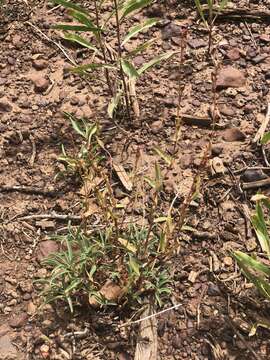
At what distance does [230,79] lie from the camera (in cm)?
274

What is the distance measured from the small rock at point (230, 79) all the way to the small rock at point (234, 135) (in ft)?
0.92

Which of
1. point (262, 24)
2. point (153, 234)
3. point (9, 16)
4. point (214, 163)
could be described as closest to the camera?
point (153, 234)

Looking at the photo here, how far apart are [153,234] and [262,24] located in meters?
1.43

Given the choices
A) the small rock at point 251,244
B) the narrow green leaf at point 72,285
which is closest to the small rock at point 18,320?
the narrow green leaf at point 72,285

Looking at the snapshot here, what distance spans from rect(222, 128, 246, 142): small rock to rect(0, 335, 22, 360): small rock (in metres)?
1.34

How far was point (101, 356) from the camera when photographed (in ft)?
6.75

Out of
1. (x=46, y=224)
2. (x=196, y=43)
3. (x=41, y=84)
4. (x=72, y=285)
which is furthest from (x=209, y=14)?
(x=72, y=285)

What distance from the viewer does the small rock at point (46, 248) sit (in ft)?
7.54

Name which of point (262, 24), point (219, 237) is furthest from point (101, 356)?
point (262, 24)

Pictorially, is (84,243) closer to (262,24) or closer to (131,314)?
(131,314)

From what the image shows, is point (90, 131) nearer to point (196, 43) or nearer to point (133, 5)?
point (133, 5)

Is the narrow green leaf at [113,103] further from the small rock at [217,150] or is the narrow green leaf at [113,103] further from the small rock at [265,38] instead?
the small rock at [265,38]

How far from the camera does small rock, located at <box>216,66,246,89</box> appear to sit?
2730 millimetres

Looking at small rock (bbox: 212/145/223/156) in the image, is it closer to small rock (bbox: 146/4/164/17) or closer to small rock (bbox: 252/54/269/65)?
small rock (bbox: 252/54/269/65)
